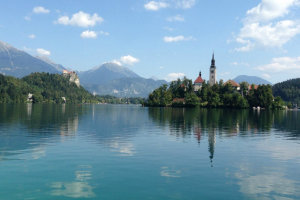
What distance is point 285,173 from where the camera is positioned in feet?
70.3

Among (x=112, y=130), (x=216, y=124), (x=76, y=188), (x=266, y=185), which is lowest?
(x=266, y=185)

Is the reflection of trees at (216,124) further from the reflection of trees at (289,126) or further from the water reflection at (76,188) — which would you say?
the water reflection at (76,188)

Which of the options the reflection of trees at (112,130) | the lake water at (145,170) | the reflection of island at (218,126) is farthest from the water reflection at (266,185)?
the reflection of trees at (112,130)

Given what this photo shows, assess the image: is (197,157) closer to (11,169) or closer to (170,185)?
(170,185)

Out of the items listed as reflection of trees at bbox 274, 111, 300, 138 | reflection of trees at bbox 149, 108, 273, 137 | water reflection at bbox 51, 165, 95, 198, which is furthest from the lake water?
reflection of trees at bbox 274, 111, 300, 138

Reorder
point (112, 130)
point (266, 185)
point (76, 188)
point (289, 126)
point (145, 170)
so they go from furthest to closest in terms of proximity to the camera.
→ point (289, 126)
point (112, 130)
point (145, 170)
point (266, 185)
point (76, 188)

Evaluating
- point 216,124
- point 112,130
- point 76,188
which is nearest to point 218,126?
point 216,124

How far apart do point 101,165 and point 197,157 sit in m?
9.54

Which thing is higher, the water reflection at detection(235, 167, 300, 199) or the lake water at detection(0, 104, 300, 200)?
the lake water at detection(0, 104, 300, 200)

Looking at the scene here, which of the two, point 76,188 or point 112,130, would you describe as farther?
point 112,130

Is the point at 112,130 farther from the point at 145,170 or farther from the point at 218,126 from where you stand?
the point at 145,170

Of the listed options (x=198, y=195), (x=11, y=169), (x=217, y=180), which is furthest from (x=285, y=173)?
(x=11, y=169)

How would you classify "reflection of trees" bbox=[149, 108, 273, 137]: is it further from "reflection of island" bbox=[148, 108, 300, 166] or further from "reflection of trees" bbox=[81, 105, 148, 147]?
"reflection of trees" bbox=[81, 105, 148, 147]

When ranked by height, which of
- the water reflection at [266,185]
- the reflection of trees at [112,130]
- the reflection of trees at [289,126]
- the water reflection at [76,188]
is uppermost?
the reflection of trees at [112,130]
